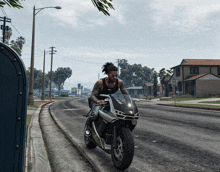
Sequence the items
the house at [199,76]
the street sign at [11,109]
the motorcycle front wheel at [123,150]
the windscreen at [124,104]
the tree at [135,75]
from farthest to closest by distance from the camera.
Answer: the tree at [135,75] → the house at [199,76] → the windscreen at [124,104] → the motorcycle front wheel at [123,150] → the street sign at [11,109]

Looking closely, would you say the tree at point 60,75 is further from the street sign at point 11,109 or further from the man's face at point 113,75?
the street sign at point 11,109

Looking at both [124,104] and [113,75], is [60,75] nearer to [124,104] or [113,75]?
[113,75]

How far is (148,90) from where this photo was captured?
6962 cm

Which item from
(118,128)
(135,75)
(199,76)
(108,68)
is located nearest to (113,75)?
(108,68)

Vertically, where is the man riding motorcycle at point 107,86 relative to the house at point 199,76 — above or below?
below

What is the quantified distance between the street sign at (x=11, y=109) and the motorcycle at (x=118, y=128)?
4.58 feet

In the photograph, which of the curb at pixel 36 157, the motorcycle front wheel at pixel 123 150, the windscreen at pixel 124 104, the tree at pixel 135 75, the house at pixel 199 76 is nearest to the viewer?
the motorcycle front wheel at pixel 123 150

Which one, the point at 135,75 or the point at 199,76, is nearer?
the point at 199,76

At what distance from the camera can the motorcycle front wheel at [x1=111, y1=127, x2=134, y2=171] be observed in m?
2.95

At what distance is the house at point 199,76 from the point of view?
3506cm

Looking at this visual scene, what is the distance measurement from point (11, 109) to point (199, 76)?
37579mm

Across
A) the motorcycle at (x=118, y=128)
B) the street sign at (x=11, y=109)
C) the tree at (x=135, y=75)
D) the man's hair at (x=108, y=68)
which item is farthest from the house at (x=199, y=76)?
the tree at (x=135, y=75)

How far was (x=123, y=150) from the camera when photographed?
118 inches

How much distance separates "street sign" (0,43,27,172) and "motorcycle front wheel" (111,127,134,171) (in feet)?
4.66
